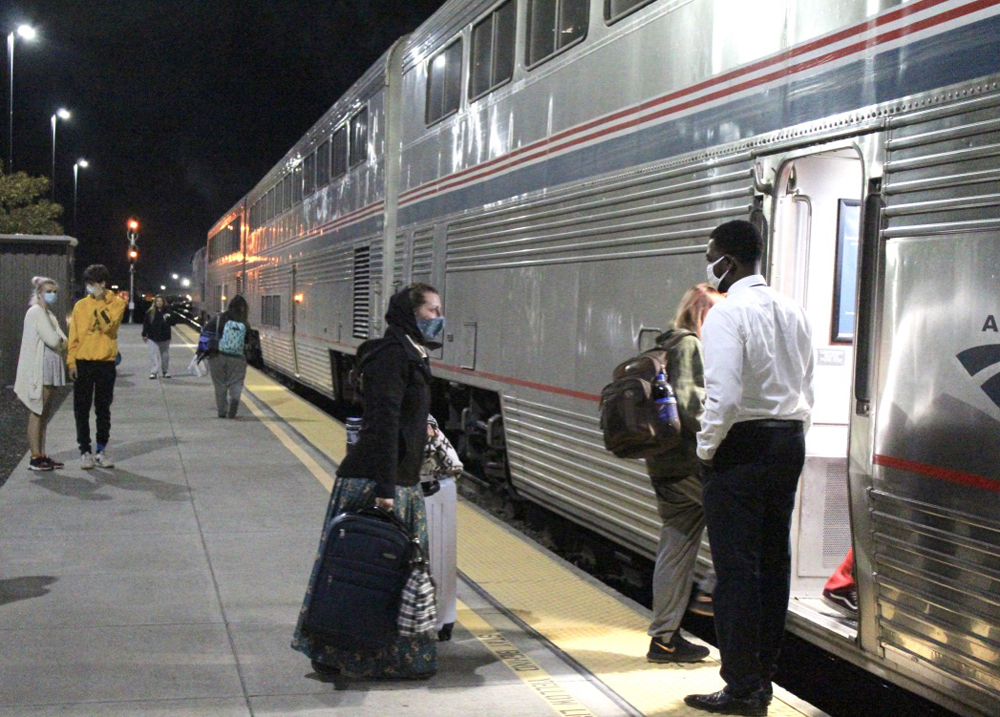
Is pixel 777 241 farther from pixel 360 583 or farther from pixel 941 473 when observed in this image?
pixel 360 583

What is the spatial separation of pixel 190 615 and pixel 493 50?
4764 millimetres

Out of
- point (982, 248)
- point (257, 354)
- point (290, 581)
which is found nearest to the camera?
point (982, 248)

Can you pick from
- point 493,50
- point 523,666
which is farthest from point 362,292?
point 523,666

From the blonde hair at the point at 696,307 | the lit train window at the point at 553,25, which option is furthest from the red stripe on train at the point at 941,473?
the lit train window at the point at 553,25

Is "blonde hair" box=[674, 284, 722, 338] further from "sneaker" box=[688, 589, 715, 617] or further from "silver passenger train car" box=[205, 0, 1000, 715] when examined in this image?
"sneaker" box=[688, 589, 715, 617]

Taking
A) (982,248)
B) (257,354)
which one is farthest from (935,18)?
(257,354)

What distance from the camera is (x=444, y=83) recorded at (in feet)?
32.0

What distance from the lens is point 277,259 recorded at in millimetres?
21484

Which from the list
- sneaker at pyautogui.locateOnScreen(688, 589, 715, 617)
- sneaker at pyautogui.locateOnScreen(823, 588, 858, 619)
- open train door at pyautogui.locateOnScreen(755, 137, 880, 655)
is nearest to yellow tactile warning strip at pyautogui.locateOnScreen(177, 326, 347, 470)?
sneaker at pyautogui.locateOnScreen(688, 589, 715, 617)

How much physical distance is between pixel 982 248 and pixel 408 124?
7972mm

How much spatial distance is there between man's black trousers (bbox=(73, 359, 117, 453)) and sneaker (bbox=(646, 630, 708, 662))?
20.3 feet

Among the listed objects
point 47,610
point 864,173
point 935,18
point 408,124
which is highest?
point 408,124

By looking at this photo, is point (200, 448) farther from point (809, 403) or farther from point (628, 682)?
point (809, 403)

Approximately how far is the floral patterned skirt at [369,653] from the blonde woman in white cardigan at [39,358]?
554cm
